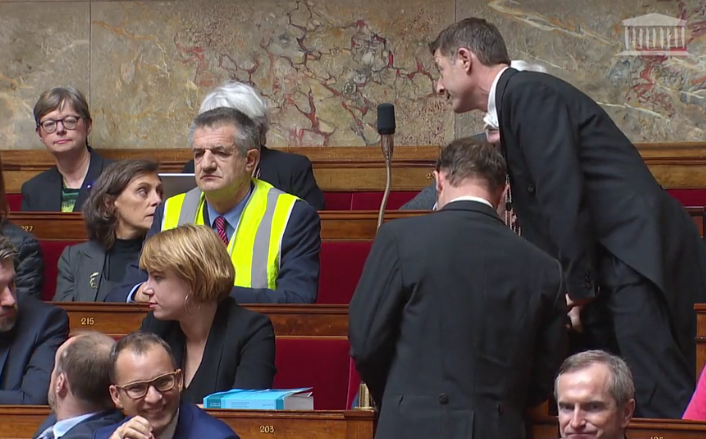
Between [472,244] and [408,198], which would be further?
[408,198]

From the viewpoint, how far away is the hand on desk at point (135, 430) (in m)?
3.54

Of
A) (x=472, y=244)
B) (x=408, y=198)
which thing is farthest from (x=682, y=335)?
(x=408, y=198)

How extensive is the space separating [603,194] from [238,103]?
2.38 meters

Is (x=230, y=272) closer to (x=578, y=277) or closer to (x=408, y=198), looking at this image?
(x=578, y=277)

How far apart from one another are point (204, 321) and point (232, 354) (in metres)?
0.14

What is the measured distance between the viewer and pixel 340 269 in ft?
19.0

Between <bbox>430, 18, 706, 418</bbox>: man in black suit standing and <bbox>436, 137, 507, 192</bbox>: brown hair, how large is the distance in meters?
0.28

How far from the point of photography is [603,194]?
12.9 ft

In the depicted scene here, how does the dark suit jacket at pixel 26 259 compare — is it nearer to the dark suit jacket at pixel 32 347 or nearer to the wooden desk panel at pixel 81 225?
the wooden desk panel at pixel 81 225

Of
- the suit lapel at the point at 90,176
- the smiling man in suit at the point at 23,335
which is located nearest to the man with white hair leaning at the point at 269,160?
the suit lapel at the point at 90,176

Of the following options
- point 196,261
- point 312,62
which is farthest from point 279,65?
point 196,261

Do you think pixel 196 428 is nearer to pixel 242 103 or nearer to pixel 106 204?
pixel 106 204

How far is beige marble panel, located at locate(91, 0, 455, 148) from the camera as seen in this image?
7.55m

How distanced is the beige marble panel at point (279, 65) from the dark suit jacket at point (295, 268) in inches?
97.4
